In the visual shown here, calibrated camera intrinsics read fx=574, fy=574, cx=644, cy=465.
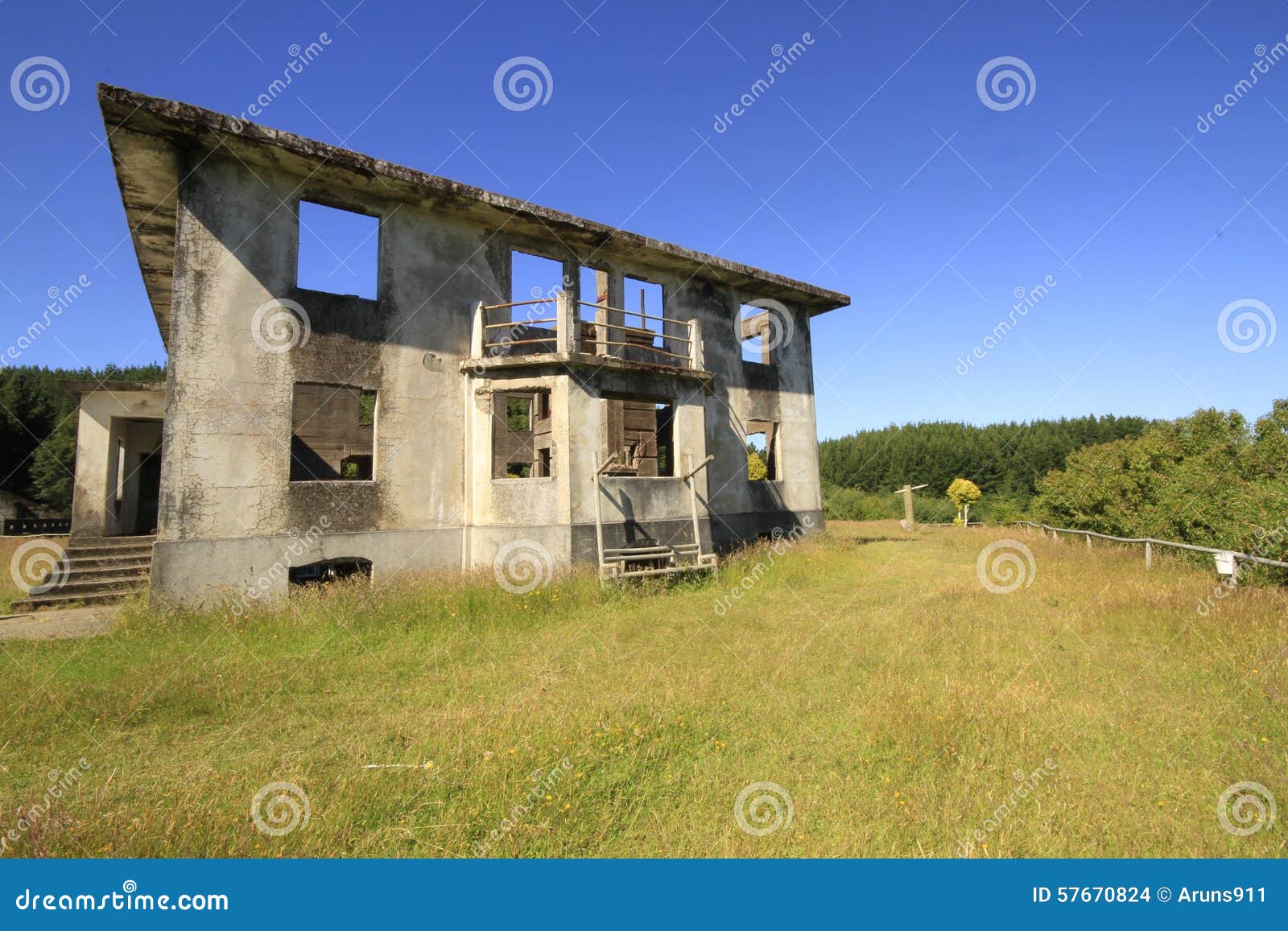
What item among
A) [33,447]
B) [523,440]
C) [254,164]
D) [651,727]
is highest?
[254,164]

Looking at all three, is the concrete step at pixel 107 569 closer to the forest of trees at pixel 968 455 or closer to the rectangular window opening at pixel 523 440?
the rectangular window opening at pixel 523 440

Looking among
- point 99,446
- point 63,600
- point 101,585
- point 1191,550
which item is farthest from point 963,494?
point 63,600

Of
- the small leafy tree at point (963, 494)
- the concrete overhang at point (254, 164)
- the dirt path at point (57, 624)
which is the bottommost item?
the dirt path at point (57, 624)

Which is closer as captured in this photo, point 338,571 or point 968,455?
point 338,571

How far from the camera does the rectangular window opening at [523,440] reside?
43.5 ft

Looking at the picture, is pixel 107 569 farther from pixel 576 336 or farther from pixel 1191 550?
pixel 1191 550

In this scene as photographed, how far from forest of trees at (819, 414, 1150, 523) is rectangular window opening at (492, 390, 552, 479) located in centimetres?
4357

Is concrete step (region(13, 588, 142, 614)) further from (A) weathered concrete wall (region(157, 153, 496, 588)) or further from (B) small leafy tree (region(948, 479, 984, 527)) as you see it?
(B) small leafy tree (region(948, 479, 984, 527))

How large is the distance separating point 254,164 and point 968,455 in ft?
236

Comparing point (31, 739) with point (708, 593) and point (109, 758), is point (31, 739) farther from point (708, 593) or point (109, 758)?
point (708, 593)

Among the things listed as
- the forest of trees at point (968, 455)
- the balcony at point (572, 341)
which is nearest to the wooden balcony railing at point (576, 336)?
the balcony at point (572, 341)

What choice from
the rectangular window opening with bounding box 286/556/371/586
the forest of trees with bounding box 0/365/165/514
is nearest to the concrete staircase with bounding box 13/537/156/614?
the rectangular window opening with bounding box 286/556/371/586

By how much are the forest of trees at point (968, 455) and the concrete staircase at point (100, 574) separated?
5661 cm

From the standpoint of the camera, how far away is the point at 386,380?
1205 centimetres
